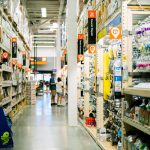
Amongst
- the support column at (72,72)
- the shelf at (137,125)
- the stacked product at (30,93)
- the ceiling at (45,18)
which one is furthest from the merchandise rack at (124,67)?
the ceiling at (45,18)

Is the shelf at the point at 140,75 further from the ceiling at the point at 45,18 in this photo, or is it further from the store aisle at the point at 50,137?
the ceiling at the point at 45,18

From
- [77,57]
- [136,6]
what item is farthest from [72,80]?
[136,6]

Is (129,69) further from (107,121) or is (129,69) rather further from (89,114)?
(89,114)

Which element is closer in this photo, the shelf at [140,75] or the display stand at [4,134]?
the shelf at [140,75]

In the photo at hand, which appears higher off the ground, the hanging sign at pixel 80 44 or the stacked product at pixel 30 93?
the hanging sign at pixel 80 44

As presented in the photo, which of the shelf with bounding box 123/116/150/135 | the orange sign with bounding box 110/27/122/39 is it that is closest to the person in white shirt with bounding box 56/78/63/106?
the orange sign with bounding box 110/27/122/39

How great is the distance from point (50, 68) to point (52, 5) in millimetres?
16652

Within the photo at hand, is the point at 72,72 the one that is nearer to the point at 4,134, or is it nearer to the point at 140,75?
the point at 4,134

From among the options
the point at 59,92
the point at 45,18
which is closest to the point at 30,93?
the point at 59,92

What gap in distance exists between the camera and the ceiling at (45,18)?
69.7ft

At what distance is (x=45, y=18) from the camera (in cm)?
2622

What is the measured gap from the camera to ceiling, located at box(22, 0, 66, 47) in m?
21.2

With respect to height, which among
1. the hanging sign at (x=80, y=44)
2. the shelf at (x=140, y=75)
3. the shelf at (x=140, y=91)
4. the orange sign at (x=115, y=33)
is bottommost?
the shelf at (x=140, y=91)

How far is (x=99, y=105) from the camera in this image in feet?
24.8
